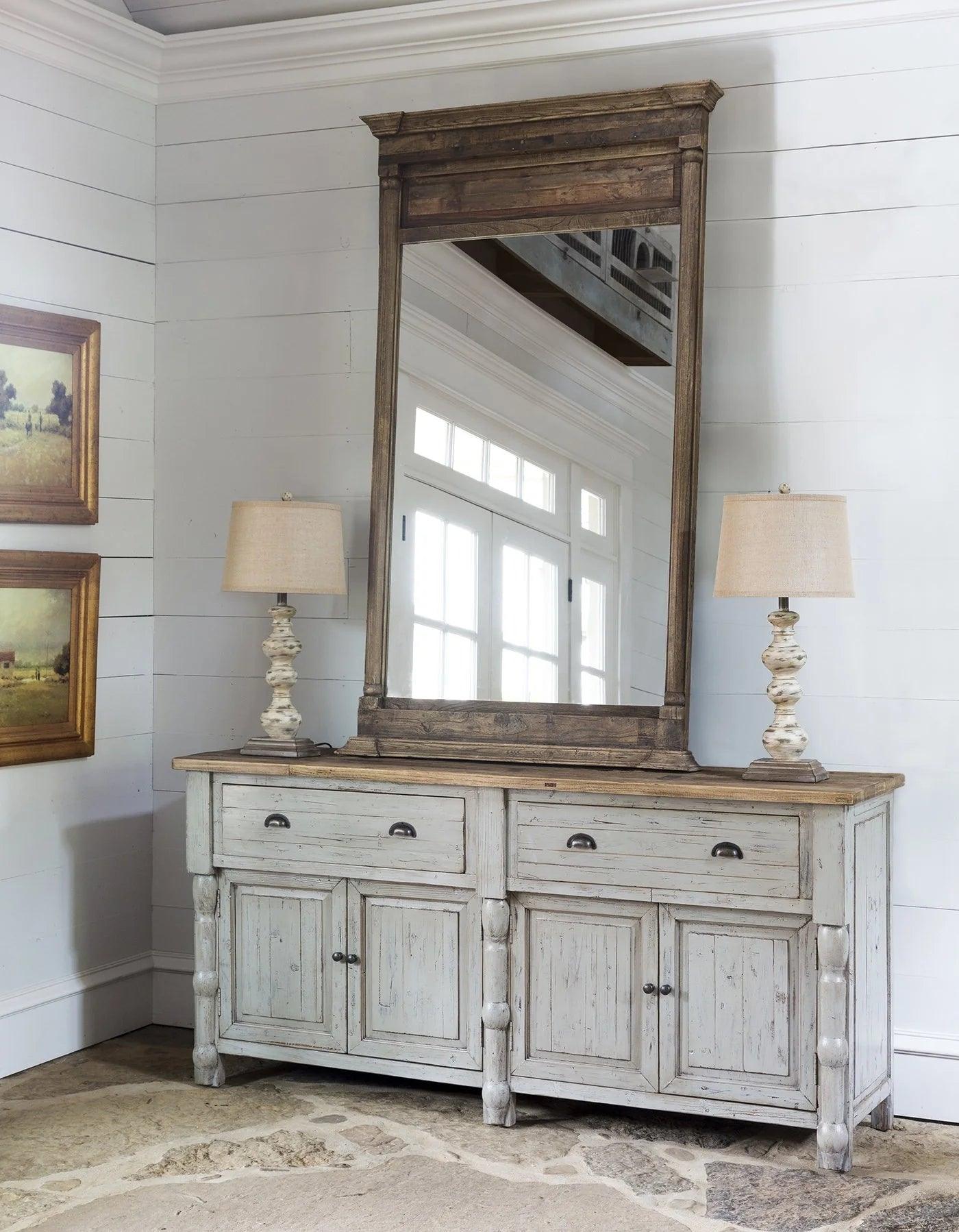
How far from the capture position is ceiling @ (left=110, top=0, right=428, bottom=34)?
3.82 m

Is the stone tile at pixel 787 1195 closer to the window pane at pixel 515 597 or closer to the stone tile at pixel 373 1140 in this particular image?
the stone tile at pixel 373 1140

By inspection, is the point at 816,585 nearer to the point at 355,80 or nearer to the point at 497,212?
the point at 497,212

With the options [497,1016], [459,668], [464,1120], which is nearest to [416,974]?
[497,1016]

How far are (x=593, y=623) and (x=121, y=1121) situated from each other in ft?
5.42

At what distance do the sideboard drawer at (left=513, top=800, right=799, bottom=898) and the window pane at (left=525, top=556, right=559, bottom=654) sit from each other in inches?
18.7

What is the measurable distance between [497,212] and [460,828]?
1.61 meters

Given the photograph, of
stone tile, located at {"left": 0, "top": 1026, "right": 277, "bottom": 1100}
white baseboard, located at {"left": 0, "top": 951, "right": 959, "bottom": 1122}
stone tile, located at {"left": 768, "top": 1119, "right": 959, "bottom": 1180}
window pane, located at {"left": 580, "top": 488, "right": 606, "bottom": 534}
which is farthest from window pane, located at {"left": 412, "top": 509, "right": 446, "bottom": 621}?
stone tile, located at {"left": 768, "top": 1119, "right": 959, "bottom": 1180}

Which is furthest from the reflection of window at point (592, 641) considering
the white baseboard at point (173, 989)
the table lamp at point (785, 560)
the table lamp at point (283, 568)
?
the white baseboard at point (173, 989)

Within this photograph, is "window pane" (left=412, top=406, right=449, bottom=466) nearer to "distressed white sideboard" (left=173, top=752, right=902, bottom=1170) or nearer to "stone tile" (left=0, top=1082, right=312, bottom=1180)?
"distressed white sideboard" (left=173, top=752, right=902, bottom=1170)

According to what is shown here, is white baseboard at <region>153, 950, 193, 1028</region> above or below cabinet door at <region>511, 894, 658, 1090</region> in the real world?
below

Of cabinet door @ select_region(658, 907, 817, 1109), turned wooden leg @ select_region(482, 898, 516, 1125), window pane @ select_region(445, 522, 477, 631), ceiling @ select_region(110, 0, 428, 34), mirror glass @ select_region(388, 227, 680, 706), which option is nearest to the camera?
cabinet door @ select_region(658, 907, 817, 1109)

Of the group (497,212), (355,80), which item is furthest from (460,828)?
(355,80)

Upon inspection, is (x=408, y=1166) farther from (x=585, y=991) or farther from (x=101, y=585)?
(x=101, y=585)

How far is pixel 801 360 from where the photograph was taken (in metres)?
3.45
